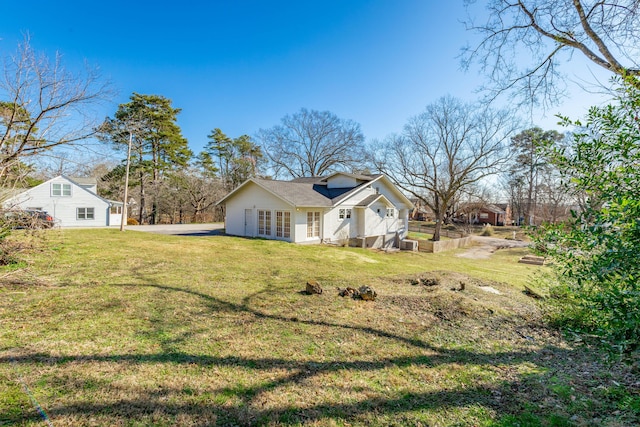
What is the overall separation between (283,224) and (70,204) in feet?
62.8

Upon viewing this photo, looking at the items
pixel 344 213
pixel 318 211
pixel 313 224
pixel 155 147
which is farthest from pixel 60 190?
pixel 344 213

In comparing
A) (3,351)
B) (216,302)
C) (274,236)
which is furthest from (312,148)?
(3,351)

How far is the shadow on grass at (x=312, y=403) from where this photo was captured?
108 inches

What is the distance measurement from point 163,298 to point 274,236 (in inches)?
447

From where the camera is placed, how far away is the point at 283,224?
667 inches

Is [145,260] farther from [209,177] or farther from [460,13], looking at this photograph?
[209,177]

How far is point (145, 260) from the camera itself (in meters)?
9.12

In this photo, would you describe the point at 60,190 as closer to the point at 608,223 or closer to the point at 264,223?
the point at 264,223

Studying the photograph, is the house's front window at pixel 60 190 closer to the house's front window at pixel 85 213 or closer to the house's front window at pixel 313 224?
the house's front window at pixel 85 213

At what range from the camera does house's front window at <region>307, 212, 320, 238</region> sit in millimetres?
17359

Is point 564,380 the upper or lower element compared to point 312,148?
lower

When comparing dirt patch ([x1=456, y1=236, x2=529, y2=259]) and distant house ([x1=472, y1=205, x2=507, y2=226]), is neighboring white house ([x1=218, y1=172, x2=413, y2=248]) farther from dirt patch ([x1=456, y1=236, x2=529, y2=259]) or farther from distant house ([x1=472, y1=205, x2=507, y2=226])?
distant house ([x1=472, y1=205, x2=507, y2=226])

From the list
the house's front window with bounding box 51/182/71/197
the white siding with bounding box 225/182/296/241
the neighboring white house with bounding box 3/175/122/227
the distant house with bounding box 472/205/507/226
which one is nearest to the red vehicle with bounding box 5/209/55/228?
the white siding with bounding box 225/182/296/241

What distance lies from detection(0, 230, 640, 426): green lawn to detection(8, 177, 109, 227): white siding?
20363mm
